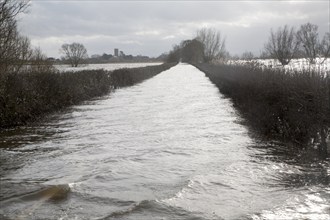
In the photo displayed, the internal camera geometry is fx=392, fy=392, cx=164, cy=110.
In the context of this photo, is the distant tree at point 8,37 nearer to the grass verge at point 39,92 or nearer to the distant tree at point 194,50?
the grass verge at point 39,92

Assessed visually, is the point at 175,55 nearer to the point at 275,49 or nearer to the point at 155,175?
the point at 275,49

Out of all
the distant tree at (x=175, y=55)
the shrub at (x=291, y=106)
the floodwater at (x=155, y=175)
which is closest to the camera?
the floodwater at (x=155, y=175)

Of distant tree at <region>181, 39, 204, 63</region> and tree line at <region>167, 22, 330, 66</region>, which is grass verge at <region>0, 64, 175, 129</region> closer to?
tree line at <region>167, 22, 330, 66</region>

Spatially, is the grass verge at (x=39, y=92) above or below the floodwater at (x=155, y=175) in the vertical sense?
above

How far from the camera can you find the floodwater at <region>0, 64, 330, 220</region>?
650cm

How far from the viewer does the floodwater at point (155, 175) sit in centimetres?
650

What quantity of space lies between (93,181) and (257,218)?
353cm

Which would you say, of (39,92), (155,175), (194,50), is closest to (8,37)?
(39,92)

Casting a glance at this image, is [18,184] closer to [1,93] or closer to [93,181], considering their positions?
[93,181]

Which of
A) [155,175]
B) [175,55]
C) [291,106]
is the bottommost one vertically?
[155,175]

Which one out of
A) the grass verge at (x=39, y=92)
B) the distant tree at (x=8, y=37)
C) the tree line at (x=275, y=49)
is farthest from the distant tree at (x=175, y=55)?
the distant tree at (x=8, y=37)

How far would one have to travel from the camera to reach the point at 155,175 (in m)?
8.59

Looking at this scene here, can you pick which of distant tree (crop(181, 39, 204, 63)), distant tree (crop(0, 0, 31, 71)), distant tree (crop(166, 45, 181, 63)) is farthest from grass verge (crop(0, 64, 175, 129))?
distant tree (crop(166, 45, 181, 63))

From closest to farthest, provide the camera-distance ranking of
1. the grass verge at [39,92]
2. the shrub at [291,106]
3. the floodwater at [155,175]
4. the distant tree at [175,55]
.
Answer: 1. the floodwater at [155,175]
2. the shrub at [291,106]
3. the grass verge at [39,92]
4. the distant tree at [175,55]
